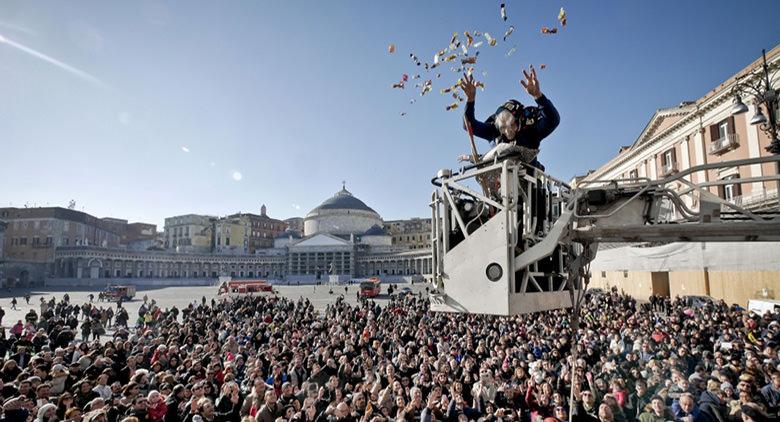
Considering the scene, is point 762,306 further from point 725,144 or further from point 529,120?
point 529,120

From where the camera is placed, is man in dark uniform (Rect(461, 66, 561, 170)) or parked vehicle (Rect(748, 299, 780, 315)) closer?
man in dark uniform (Rect(461, 66, 561, 170))

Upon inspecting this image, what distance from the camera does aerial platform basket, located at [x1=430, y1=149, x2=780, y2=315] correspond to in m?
3.71

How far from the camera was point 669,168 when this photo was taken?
31.9 m

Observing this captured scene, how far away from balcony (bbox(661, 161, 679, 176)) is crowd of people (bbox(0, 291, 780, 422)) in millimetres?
19432

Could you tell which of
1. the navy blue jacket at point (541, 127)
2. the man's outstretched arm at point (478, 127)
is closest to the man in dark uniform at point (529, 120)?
the navy blue jacket at point (541, 127)

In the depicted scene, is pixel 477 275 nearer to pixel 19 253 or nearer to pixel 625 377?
pixel 625 377

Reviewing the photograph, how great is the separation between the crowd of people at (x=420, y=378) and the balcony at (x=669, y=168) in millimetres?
19432

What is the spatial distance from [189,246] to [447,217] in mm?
115445

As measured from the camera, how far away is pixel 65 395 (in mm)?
7090

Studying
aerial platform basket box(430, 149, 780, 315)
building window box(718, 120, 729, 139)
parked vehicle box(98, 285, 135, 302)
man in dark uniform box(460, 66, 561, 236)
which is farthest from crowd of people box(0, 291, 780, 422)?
parked vehicle box(98, 285, 135, 302)

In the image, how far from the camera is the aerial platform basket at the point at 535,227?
146 inches

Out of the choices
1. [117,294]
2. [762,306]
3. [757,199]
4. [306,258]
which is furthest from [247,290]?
[306,258]

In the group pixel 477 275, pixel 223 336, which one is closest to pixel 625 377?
pixel 477 275

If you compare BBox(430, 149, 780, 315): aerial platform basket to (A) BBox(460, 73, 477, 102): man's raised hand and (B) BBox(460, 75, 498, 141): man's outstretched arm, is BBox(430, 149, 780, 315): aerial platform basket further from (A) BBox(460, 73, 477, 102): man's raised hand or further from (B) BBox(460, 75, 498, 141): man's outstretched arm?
(A) BBox(460, 73, 477, 102): man's raised hand
